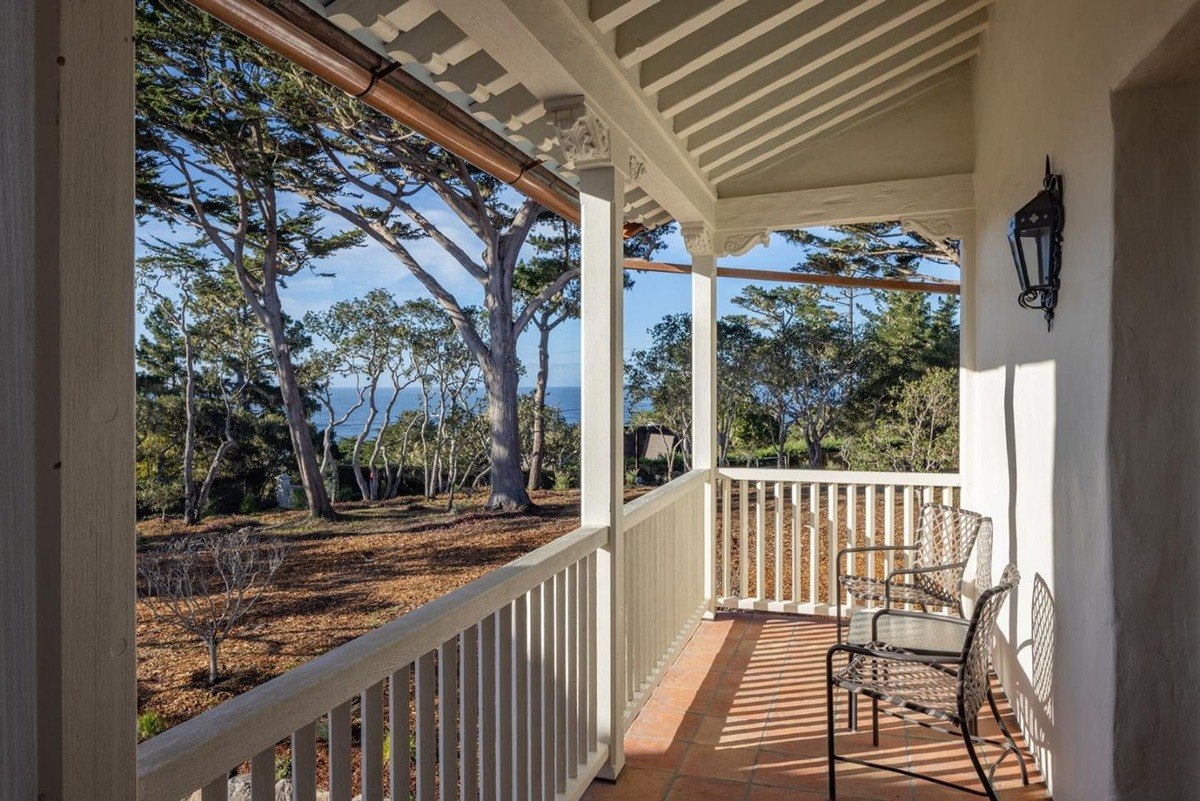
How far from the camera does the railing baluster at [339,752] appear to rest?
125 cm

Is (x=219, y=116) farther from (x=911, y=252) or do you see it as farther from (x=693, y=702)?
(x=911, y=252)

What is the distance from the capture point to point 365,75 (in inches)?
77.8

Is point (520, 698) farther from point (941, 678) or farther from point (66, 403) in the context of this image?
point (66, 403)

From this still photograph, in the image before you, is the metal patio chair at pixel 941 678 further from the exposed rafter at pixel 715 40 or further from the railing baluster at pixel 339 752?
the exposed rafter at pixel 715 40

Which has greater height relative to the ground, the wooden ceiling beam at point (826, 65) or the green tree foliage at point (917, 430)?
the wooden ceiling beam at point (826, 65)

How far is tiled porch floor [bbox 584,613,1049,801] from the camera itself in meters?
2.56

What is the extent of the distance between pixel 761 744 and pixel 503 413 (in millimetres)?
6194

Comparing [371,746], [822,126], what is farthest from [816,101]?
[371,746]

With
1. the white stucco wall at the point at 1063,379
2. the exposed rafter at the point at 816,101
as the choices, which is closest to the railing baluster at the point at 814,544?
the white stucco wall at the point at 1063,379

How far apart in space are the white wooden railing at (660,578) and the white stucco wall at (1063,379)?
146cm

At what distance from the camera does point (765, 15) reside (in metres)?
2.57

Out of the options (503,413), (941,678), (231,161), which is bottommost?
(941,678)

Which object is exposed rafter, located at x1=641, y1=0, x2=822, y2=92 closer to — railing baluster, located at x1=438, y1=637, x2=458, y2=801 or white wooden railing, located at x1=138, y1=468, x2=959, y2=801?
white wooden railing, located at x1=138, y1=468, x2=959, y2=801

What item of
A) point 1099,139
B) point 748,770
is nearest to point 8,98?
point 1099,139
